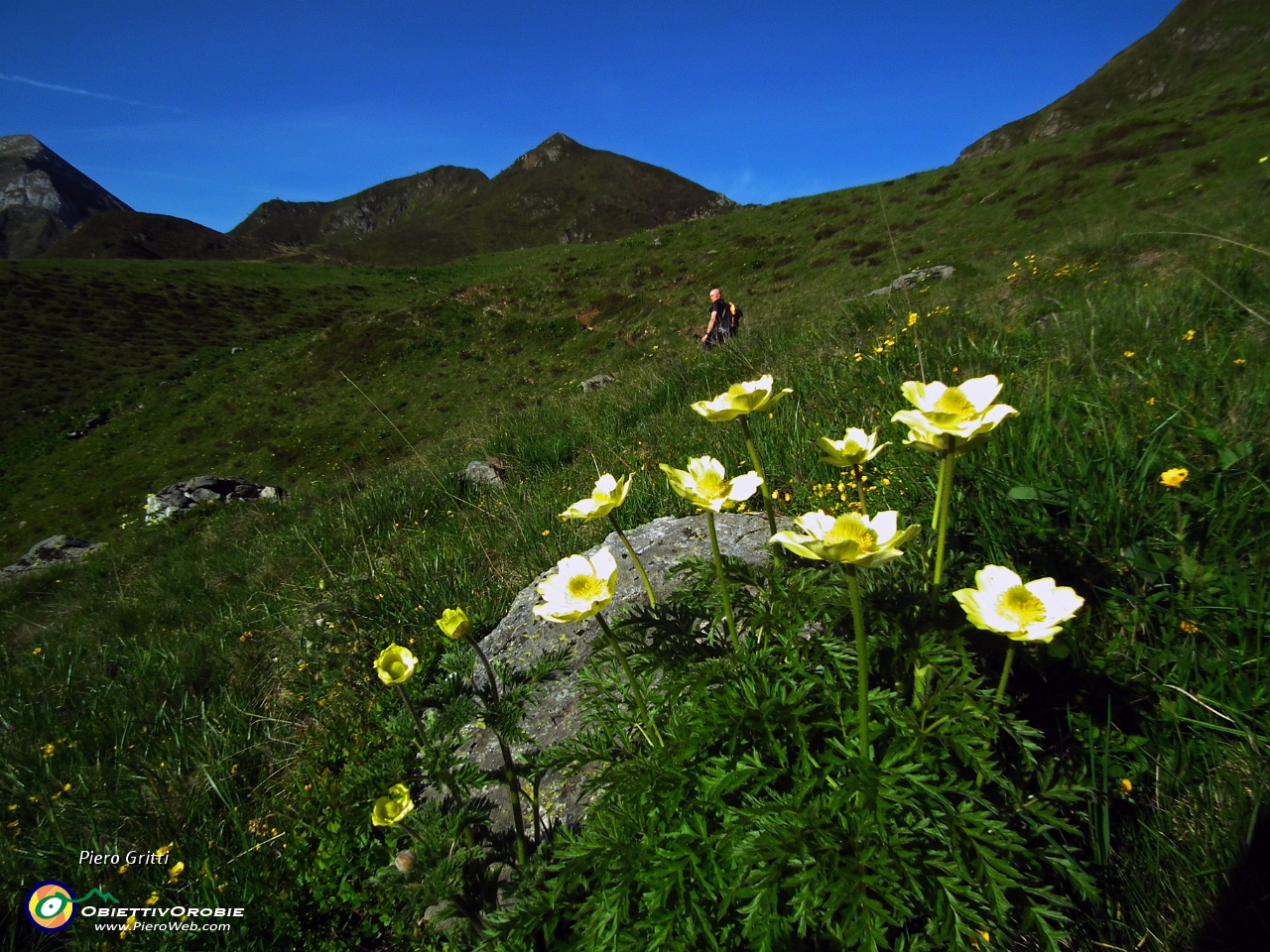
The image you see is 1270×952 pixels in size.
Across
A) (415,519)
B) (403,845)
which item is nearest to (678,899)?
(403,845)

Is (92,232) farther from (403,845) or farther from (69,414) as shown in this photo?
(403,845)

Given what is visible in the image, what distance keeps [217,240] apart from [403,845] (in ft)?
310

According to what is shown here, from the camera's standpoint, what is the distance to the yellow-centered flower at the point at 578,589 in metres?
1.49

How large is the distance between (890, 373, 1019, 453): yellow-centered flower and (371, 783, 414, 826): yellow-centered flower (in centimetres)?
176


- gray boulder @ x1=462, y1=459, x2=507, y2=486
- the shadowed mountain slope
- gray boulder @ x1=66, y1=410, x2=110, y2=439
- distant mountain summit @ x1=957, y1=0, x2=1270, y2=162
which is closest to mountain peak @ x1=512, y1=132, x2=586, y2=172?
the shadowed mountain slope

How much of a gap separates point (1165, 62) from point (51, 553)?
117m

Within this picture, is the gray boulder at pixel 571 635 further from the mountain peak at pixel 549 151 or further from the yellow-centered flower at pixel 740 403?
the mountain peak at pixel 549 151

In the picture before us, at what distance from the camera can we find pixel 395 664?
172cm

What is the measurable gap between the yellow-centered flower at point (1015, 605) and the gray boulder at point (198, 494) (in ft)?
49.4

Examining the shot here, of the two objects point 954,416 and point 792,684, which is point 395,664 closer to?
point 792,684

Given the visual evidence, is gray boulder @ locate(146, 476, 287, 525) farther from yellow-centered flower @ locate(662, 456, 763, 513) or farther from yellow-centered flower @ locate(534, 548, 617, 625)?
yellow-centered flower @ locate(662, 456, 763, 513)

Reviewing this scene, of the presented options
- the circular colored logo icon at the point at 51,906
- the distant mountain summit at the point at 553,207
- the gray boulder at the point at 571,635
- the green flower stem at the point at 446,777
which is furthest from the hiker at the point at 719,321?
the distant mountain summit at the point at 553,207

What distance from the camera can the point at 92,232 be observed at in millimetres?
62656

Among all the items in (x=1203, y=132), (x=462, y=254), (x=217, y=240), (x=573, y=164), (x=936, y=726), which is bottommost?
(x=936, y=726)
